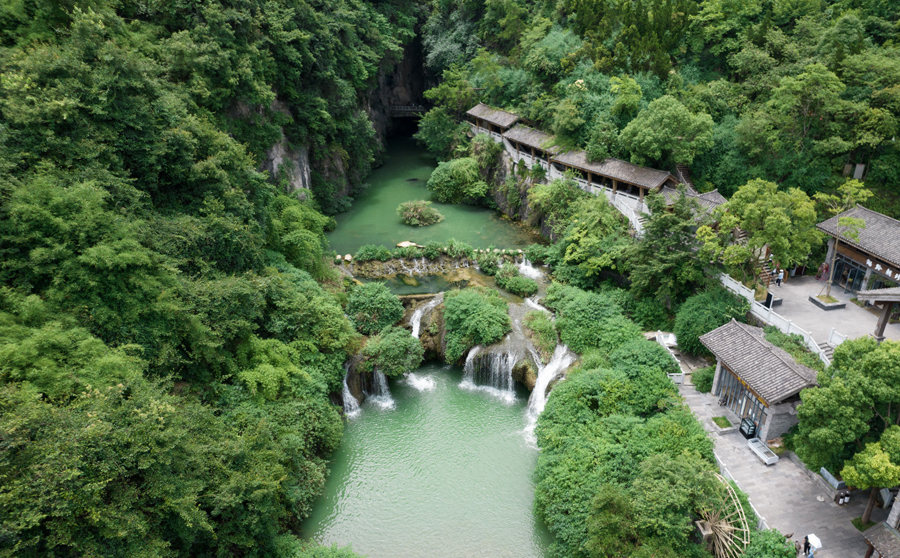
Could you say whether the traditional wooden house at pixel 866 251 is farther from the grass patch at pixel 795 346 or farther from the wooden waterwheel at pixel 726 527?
the wooden waterwheel at pixel 726 527

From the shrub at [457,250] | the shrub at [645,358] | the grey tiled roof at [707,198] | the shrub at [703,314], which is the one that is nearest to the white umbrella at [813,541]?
the shrub at [645,358]

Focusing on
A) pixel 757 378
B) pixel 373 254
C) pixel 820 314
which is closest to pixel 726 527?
pixel 757 378

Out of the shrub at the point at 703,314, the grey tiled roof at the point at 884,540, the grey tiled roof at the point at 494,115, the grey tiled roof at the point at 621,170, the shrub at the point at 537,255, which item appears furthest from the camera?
the grey tiled roof at the point at 494,115

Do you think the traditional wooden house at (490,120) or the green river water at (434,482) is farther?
the traditional wooden house at (490,120)

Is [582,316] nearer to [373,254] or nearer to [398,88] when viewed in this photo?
[373,254]

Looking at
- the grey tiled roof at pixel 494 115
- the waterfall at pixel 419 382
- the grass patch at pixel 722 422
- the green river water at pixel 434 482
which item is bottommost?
the green river water at pixel 434 482

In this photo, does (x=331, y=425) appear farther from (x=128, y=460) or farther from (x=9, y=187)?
(x=9, y=187)

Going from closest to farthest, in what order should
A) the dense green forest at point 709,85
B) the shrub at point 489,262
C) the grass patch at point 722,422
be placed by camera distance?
the grass patch at point 722,422, the dense green forest at point 709,85, the shrub at point 489,262
